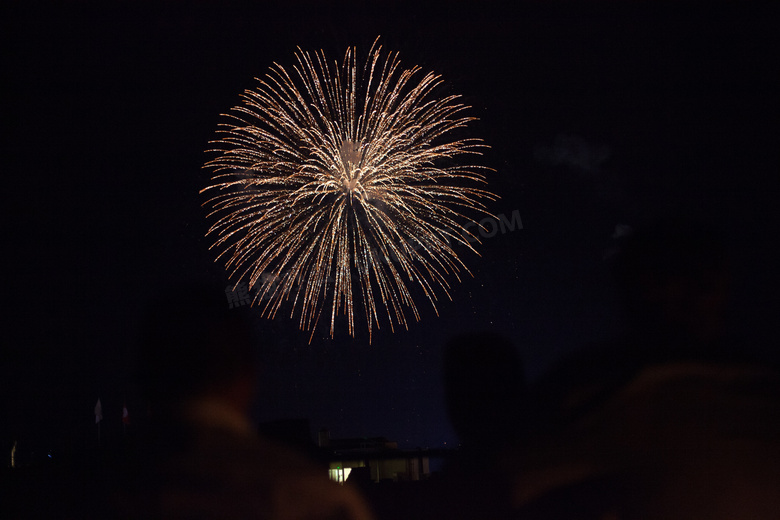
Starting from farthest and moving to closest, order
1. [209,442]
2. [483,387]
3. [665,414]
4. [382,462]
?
[382,462], [483,387], [665,414], [209,442]

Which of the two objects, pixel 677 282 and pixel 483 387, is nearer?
pixel 677 282

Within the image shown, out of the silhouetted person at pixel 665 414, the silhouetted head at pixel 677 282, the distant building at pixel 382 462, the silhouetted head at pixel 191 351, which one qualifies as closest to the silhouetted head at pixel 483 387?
the silhouetted person at pixel 665 414

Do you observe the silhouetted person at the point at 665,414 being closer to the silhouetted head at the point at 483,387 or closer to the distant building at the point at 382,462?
the silhouetted head at the point at 483,387

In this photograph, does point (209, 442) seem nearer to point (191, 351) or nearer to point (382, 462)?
point (191, 351)

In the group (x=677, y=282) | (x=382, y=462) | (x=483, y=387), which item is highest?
(x=677, y=282)

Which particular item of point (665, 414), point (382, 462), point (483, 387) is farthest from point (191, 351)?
point (382, 462)

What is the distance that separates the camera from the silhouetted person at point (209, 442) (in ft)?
7.75

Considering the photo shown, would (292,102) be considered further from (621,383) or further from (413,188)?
(621,383)

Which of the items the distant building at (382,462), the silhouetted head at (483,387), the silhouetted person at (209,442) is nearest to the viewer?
the silhouetted person at (209,442)

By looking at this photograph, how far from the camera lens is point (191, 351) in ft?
8.65

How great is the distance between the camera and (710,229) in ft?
9.78

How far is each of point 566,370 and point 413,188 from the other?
36.0ft

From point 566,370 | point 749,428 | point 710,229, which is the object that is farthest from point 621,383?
point 710,229

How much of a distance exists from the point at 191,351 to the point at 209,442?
13.5 inches
